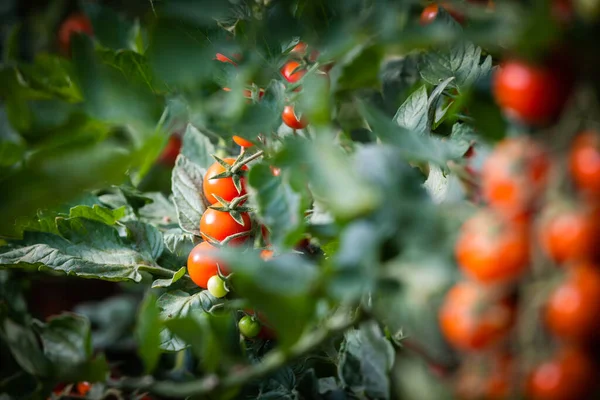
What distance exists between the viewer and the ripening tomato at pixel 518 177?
229 millimetres

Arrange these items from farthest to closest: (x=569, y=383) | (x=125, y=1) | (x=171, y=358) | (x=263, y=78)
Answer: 1. (x=125, y=1)
2. (x=171, y=358)
3. (x=263, y=78)
4. (x=569, y=383)

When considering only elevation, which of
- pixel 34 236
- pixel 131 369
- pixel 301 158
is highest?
pixel 301 158

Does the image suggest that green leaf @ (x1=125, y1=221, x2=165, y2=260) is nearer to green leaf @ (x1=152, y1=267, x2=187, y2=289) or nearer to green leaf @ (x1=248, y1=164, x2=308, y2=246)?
green leaf @ (x1=152, y1=267, x2=187, y2=289)

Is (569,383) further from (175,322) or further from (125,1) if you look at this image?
(125,1)

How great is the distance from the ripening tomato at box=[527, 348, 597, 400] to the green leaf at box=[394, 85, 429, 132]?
0.22 meters

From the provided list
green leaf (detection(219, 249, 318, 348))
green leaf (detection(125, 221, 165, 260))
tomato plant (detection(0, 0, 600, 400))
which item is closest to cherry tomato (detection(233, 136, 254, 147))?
tomato plant (detection(0, 0, 600, 400))

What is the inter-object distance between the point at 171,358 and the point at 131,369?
0.11 metres

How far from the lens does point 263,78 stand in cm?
41

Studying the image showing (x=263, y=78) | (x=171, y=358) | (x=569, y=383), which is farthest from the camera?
(x=171, y=358)

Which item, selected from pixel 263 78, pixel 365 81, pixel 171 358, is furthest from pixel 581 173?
pixel 171 358

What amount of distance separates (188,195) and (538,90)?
335 mm

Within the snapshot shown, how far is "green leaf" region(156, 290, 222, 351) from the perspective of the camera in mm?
427

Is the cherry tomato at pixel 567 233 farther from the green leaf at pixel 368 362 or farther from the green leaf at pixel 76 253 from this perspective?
the green leaf at pixel 76 253

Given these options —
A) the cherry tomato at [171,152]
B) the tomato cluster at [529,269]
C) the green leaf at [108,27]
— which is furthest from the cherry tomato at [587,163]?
the cherry tomato at [171,152]
